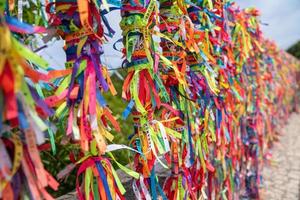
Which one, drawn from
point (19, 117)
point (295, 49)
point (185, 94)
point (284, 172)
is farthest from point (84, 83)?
point (295, 49)

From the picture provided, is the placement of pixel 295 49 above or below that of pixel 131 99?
below

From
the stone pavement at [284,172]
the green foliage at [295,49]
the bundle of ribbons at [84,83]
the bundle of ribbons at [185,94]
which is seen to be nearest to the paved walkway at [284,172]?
the stone pavement at [284,172]

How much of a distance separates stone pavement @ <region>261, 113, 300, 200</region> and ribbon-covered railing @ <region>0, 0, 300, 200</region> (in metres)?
1.60

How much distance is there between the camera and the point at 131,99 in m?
1.52

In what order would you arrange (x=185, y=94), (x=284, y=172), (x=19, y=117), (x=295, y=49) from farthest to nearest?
(x=295, y=49)
(x=284, y=172)
(x=185, y=94)
(x=19, y=117)

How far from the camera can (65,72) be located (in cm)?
119

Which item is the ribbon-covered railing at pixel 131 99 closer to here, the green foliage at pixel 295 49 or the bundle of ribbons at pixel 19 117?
the bundle of ribbons at pixel 19 117

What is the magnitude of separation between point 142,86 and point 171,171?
0.55 metres

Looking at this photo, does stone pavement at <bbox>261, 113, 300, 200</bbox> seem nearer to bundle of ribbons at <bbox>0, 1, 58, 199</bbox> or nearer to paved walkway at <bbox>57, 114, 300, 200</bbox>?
paved walkway at <bbox>57, 114, 300, 200</bbox>

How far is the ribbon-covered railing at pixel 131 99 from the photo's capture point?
3.20 feet

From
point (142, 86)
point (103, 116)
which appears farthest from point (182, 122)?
point (103, 116)

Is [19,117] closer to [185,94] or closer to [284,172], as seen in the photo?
[185,94]

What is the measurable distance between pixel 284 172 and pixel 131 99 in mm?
3977

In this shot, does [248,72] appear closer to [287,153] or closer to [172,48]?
[172,48]
